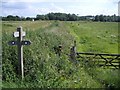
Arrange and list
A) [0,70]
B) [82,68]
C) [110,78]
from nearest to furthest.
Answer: [0,70]
[110,78]
[82,68]

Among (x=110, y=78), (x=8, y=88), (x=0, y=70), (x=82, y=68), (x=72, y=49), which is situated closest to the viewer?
(x=8, y=88)

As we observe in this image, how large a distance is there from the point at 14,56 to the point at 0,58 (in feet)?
1.49

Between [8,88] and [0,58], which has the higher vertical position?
[0,58]

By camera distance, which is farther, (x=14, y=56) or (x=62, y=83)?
(x=14, y=56)

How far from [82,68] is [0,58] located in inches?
→ 100.0

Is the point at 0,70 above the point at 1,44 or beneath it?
beneath

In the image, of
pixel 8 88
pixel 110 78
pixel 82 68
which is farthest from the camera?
pixel 82 68

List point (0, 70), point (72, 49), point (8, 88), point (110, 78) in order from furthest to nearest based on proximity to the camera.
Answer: point (72, 49), point (110, 78), point (0, 70), point (8, 88)

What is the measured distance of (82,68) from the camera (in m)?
10.2

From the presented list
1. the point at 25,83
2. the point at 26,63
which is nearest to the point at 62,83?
the point at 25,83

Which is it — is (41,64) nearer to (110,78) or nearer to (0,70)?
(0,70)

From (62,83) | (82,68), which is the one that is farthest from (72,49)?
(62,83)

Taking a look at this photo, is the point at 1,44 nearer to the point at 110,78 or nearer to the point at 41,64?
the point at 41,64

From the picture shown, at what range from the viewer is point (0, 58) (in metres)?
9.54
